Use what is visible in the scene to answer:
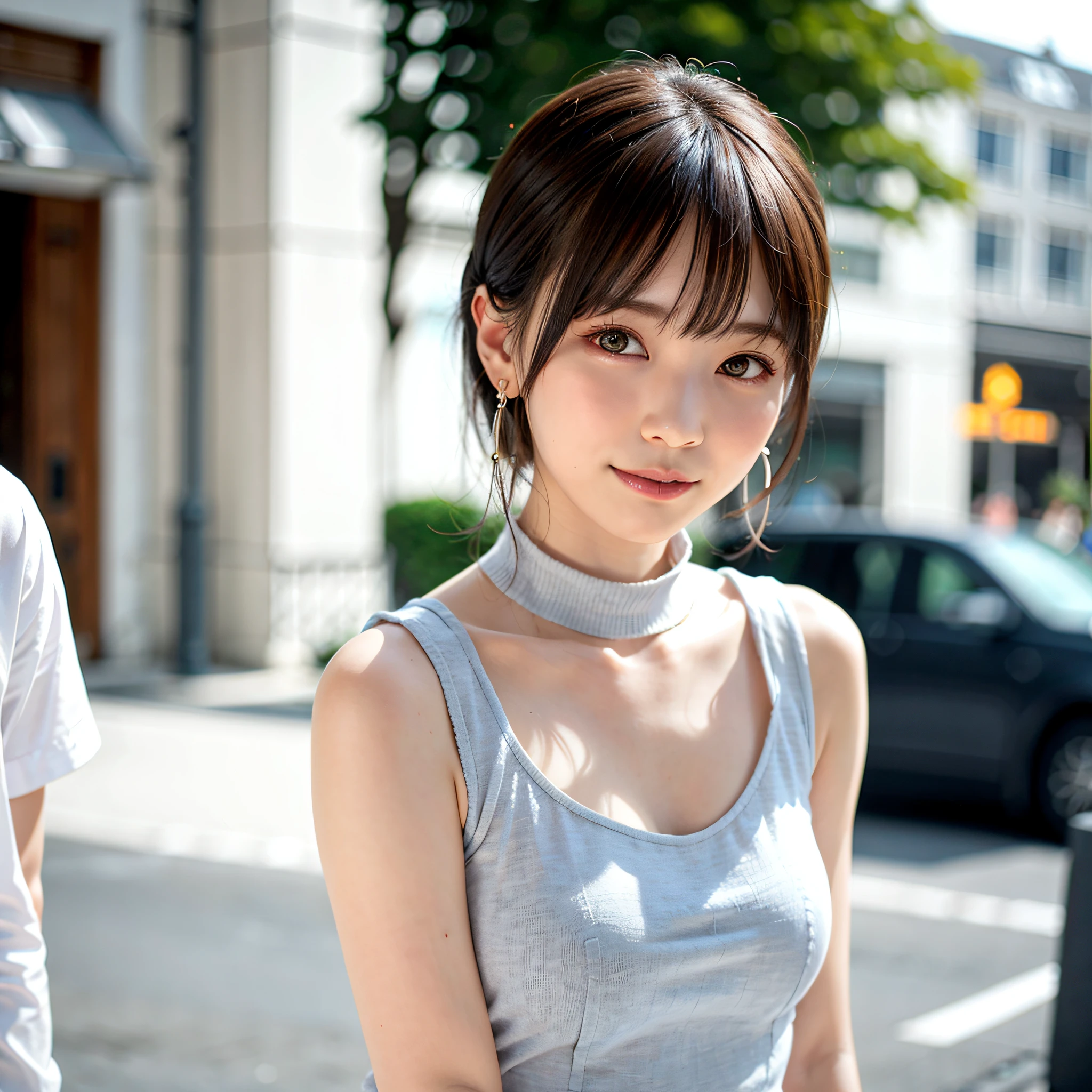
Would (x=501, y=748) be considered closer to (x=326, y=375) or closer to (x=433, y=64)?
(x=433, y=64)

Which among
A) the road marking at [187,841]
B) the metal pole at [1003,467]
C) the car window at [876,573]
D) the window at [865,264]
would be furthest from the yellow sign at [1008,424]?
the road marking at [187,841]

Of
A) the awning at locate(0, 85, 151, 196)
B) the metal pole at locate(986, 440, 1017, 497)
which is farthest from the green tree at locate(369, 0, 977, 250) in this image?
the metal pole at locate(986, 440, 1017, 497)

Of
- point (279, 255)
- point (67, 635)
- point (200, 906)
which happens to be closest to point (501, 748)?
point (67, 635)

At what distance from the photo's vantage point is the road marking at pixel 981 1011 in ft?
14.8

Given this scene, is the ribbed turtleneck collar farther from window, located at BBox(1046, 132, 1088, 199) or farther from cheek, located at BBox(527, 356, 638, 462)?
window, located at BBox(1046, 132, 1088, 199)

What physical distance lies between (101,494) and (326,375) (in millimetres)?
2115

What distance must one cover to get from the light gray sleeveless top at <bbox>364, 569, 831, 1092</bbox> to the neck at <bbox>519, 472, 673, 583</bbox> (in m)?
0.19

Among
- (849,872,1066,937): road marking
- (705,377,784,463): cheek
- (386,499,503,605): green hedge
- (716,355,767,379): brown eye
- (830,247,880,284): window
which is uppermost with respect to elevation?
(830,247,880,284): window

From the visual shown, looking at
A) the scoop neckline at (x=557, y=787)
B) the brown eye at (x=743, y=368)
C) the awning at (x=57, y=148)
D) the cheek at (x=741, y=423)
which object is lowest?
the scoop neckline at (x=557, y=787)

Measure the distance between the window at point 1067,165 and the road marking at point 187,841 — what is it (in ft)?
120

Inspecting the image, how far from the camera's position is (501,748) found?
1.50 metres

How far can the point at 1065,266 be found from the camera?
3772 centimetres

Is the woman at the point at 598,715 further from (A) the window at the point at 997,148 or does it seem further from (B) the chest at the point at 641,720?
(A) the window at the point at 997,148

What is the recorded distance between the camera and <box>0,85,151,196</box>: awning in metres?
10.2
